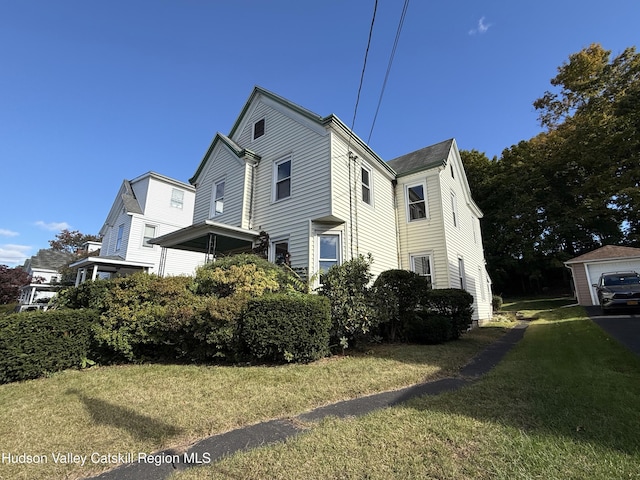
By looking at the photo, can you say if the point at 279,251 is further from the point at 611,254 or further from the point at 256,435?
the point at 611,254

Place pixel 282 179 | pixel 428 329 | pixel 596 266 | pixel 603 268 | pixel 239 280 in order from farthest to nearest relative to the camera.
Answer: pixel 596 266 → pixel 603 268 → pixel 282 179 → pixel 428 329 → pixel 239 280

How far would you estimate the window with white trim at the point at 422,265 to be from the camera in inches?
490

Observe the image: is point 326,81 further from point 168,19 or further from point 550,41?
point 550,41

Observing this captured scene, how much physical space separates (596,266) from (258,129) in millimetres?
23042

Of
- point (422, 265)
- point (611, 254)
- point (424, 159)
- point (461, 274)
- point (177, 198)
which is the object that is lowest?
point (461, 274)

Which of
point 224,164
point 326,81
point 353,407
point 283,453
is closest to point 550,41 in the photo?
point 326,81

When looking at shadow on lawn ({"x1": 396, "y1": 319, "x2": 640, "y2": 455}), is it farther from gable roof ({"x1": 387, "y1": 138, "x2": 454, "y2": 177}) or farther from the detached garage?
the detached garage

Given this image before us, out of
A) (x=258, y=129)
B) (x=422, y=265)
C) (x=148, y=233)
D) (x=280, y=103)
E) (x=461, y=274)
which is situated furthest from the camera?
(x=148, y=233)

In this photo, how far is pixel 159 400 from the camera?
13.8ft

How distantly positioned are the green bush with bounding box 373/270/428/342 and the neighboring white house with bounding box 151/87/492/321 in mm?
1918

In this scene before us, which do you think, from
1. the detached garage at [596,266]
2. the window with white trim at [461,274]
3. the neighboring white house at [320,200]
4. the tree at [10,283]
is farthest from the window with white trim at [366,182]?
the tree at [10,283]

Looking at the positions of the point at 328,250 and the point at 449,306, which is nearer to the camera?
the point at 449,306

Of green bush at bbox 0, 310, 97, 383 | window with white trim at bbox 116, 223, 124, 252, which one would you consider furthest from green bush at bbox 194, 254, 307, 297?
window with white trim at bbox 116, 223, 124, 252

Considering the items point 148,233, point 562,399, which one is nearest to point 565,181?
point 562,399
